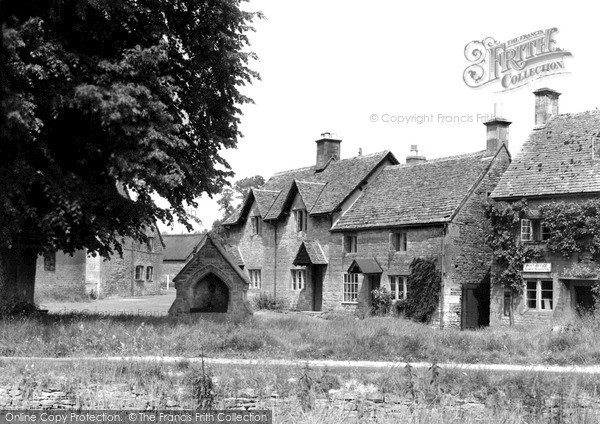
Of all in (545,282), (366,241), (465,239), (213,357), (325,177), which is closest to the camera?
(213,357)

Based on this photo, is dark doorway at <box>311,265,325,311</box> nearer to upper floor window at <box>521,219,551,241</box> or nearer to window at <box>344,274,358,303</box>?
window at <box>344,274,358,303</box>

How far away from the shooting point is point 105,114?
21.3 m

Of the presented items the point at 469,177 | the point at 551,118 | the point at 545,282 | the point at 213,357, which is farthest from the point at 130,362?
the point at 551,118

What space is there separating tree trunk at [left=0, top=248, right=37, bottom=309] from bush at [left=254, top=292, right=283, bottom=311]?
23.8 m

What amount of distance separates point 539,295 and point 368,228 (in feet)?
35.3

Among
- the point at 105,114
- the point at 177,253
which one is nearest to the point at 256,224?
the point at 105,114

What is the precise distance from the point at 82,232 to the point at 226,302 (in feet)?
25.3

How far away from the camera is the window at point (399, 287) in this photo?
1615 inches

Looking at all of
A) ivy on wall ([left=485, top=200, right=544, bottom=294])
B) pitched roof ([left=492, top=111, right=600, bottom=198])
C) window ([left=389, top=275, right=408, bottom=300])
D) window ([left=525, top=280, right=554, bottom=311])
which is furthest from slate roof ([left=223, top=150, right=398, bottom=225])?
window ([left=525, top=280, right=554, bottom=311])

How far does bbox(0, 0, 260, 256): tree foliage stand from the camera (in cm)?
2161

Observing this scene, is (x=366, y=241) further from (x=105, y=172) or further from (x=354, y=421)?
(x=354, y=421)

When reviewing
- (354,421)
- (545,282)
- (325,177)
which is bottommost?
(354,421)

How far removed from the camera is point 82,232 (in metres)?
24.9

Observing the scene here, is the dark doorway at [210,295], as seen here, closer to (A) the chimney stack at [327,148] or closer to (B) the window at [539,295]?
(B) the window at [539,295]
